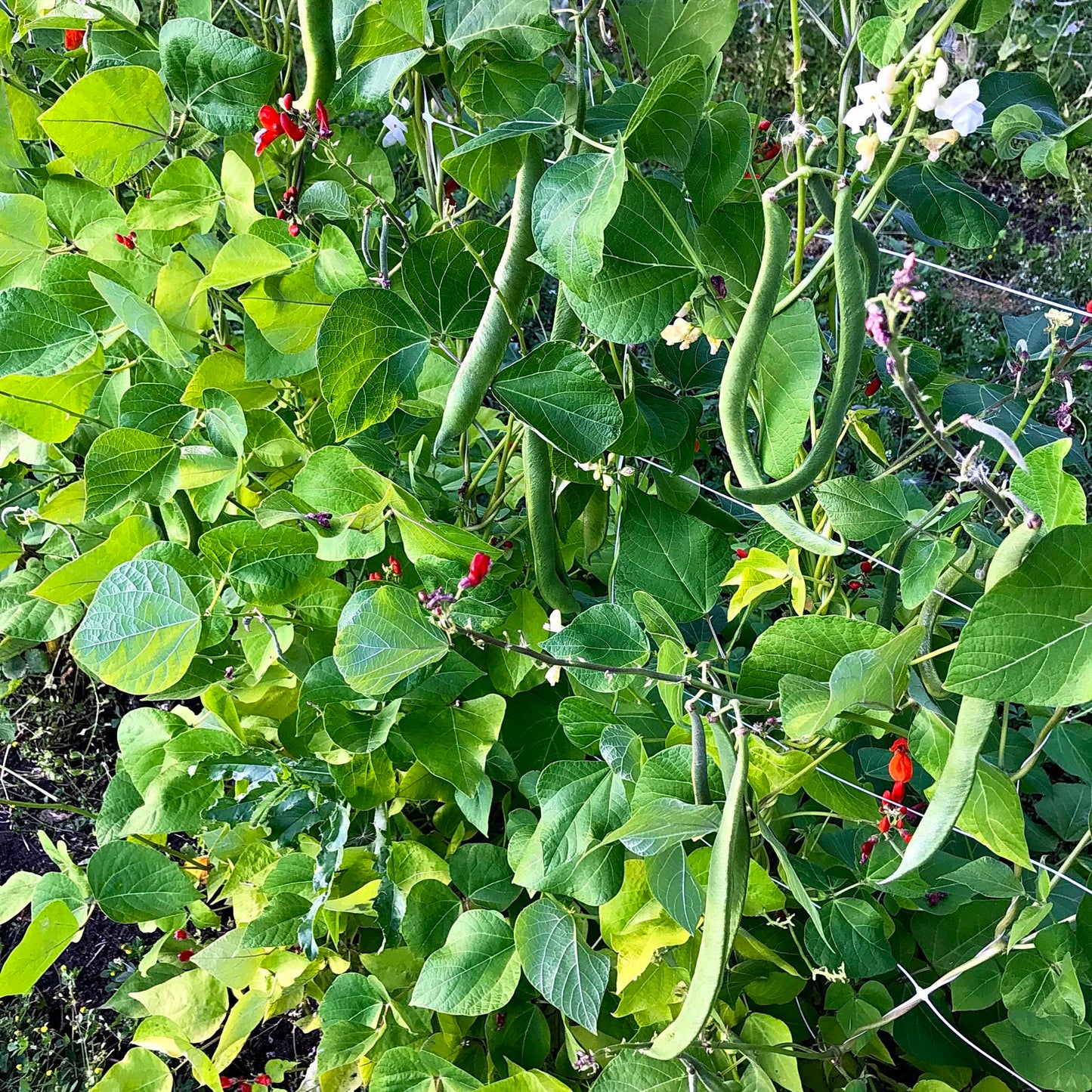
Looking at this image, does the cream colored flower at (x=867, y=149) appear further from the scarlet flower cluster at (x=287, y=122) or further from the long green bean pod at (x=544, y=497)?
the scarlet flower cluster at (x=287, y=122)

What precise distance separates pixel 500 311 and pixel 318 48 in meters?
0.23

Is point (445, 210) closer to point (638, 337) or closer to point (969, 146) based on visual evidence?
point (638, 337)

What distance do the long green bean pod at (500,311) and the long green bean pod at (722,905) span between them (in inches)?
12.6

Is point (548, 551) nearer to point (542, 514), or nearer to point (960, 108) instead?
point (542, 514)

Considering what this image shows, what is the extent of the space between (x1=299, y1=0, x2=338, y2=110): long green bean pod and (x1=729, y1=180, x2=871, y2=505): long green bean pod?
14.6 inches

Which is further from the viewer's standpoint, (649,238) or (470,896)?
(470,896)

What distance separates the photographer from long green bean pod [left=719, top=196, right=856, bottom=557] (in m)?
0.47

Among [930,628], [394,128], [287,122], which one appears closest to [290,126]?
[287,122]

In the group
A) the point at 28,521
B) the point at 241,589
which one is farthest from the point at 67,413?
the point at 28,521

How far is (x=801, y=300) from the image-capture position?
22.6 inches

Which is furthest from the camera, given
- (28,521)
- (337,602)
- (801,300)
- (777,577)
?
(28,521)

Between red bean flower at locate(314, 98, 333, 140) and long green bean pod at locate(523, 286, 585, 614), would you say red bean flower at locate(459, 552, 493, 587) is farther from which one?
red bean flower at locate(314, 98, 333, 140)

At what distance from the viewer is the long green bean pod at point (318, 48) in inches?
25.6

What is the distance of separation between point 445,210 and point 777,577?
0.39 meters
